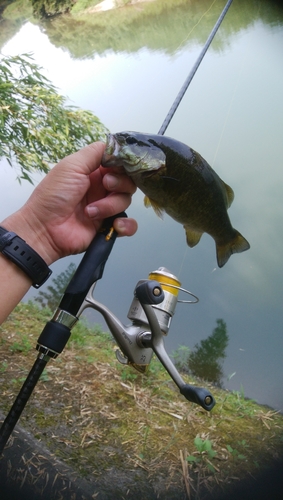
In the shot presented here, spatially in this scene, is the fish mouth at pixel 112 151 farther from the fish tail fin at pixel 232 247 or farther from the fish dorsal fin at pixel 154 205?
the fish tail fin at pixel 232 247

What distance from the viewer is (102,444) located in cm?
93

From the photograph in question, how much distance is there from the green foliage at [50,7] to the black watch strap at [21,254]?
1.90 metres

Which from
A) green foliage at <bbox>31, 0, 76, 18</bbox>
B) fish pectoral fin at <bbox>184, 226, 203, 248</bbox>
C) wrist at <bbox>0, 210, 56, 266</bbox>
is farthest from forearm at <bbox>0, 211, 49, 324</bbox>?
green foliage at <bbox>31, 0, 76, 18</bbox>

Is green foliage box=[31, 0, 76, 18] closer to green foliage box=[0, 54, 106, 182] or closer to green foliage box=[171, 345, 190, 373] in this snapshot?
green foliage box=[0, 54, 106, 182]

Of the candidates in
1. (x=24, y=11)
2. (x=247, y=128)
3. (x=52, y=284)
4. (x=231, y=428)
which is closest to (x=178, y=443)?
(x=231, y=428)

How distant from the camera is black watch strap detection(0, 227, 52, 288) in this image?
1.99 feet

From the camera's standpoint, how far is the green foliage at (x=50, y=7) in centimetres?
199

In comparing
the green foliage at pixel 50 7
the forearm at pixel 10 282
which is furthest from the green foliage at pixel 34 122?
the forearm at pixel 10 282

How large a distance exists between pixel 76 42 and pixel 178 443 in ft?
6.71

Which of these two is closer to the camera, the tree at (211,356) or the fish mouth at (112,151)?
the fish mouth at (112,151)

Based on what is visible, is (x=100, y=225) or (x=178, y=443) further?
(x=178, y=443)

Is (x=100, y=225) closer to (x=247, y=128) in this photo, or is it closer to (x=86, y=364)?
(x=86, y=364)

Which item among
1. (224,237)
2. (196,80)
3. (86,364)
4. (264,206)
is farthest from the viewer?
(196,80)

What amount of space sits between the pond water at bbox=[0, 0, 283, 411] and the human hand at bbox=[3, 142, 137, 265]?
2.33 feet
